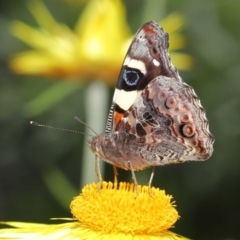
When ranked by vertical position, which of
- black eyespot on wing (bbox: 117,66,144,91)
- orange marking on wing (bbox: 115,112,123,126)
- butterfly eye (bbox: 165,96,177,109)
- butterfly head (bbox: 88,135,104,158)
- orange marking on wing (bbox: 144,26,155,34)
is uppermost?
orange marking on wing (bbox: 144,26,155,34)

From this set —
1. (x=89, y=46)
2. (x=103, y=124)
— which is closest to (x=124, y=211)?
(x=103, y=124)

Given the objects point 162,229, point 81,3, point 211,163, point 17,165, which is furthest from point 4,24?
point 162,229

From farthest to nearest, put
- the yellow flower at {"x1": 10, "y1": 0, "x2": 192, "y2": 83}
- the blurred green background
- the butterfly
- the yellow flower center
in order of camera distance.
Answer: the blurred green background, the yellow flower at {"x1": 10, "y1": 0, "x2": 192, "y2": 83}, the butterfly, the yellow flower center

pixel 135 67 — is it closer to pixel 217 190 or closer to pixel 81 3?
pixel 217 190

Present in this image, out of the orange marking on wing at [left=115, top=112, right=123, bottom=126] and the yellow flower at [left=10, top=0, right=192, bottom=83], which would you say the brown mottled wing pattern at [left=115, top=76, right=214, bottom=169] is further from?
the yellow flower at [left=10, top=0, right=192, bottom=83]

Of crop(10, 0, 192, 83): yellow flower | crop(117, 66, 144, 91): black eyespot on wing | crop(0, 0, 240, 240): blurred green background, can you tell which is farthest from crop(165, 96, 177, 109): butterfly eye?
crop(10, 0, 192, 83): yellow flower

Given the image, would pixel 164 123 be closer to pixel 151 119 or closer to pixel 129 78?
pixel 151 119

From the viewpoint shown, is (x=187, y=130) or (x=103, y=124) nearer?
(x=187, y=130)
